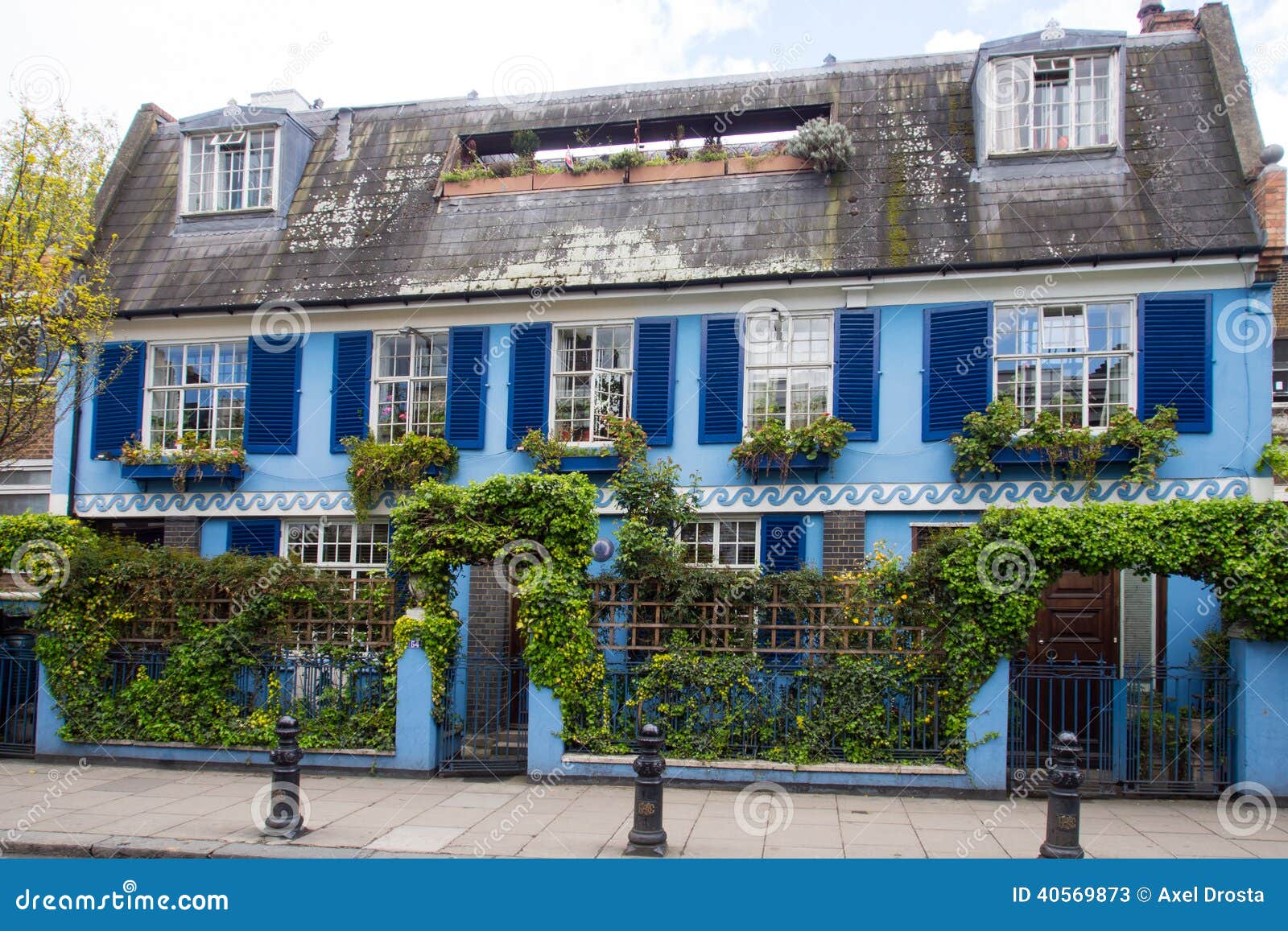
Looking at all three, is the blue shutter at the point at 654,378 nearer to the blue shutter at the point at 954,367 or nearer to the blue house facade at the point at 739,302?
the blue house facade at the point at 739,302

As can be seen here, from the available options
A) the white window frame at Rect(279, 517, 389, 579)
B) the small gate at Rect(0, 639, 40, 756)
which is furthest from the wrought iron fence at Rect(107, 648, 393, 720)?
the white window frame at Rect(279, 517, 389, 579)

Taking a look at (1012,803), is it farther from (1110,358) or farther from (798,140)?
(798,140)

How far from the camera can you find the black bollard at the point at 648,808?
25.9 feet

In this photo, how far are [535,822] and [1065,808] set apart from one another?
4.52 m

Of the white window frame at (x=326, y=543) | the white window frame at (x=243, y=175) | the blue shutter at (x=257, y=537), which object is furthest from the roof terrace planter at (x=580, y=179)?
the blue shutter at (x=257, y=537)

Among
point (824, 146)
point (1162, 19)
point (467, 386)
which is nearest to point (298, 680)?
point (467, 386)

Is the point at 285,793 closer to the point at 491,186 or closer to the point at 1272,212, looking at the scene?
the point at 491,186

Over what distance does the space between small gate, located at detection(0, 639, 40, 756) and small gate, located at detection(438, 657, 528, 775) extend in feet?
17.2

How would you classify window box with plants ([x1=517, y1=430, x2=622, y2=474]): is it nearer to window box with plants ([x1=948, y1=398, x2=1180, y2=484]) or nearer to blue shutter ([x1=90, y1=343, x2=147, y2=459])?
window box with plants ([x1=948, y1=398, x2=1180, y2=484])

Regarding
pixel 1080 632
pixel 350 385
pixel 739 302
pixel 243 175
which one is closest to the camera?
pixel 1080 632

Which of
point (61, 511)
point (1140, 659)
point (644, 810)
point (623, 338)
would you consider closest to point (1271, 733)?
point (1140, 659)

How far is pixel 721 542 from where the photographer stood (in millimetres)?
13703

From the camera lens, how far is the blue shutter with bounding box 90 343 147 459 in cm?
1555

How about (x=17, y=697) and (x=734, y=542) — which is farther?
(x=734, y=542)
